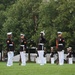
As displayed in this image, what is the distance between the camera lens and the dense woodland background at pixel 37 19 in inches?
2120

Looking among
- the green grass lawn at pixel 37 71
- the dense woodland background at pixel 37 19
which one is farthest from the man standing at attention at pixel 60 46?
the dense woodland background at pixel 37 19

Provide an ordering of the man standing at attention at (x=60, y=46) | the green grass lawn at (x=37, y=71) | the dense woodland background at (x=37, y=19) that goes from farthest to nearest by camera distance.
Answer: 1. the dense woodland background at (x=37, y=19)
2. the man standing at attention at (x=60, y=46)
3. the green grass lawn at (x=37, y=71)

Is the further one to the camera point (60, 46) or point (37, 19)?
point (37, 19)

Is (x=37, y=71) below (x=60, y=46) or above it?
below

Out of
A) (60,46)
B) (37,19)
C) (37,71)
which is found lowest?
(37,71)

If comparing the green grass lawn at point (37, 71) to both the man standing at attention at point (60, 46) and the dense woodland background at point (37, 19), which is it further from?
the dense woodland background at point (37, 19)

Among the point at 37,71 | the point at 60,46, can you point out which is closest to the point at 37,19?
the point at 60,46

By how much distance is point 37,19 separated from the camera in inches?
2406

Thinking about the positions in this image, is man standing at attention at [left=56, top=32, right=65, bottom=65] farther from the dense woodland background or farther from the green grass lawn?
the dense woodland background

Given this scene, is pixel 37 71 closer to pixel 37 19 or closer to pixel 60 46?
pixel 60 46

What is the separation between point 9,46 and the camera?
83.6 feet

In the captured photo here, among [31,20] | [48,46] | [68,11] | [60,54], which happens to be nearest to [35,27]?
[31,20]

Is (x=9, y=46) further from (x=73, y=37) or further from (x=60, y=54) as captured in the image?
(x=73, y=37)

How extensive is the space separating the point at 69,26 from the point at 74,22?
36.2 inches
